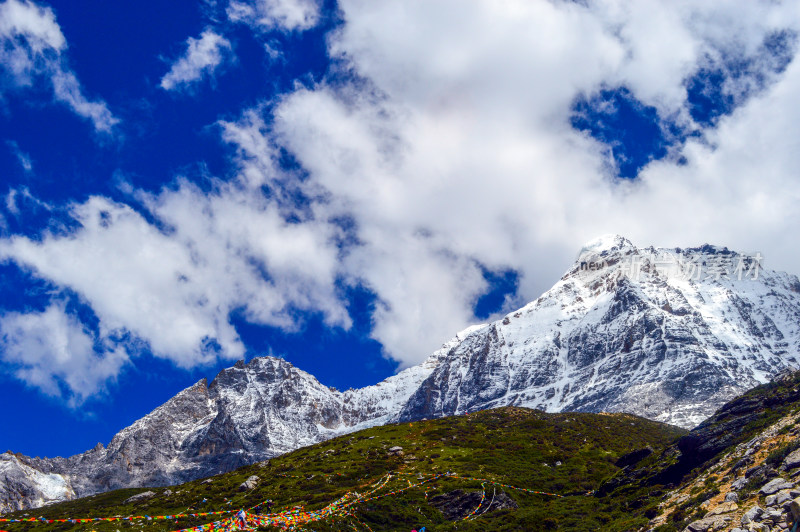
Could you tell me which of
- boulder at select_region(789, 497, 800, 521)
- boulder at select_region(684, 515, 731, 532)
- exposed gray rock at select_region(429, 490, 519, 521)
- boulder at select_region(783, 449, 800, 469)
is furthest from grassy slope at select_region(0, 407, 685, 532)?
boulder at select_region(789, 497, 800, 521)

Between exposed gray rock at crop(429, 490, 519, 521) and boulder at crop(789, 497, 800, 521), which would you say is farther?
exposed gray rock at crop(429, 490, 519, 521)

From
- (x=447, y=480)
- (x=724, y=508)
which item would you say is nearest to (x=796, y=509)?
(x=724, y=508)

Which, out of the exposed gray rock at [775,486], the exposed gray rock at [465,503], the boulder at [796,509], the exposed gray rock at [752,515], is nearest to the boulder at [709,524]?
the exposed gray rock at [752,515]

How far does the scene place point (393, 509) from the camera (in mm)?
106062

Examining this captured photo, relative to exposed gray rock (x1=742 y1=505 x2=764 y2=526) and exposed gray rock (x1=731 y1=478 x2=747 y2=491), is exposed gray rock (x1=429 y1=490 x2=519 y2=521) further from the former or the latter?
exposed gray rock (x1=742 y1=505 x2=764 y2=526)

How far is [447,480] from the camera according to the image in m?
124

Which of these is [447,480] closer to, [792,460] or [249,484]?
[249,484]

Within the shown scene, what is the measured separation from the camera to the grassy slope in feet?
311

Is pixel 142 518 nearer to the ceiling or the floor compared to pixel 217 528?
nearer to the ceiling

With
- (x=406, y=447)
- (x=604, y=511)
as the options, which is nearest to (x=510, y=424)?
(x=406, y=447)

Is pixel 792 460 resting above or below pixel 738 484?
above

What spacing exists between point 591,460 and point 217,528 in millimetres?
94251

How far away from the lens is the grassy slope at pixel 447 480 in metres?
94.8

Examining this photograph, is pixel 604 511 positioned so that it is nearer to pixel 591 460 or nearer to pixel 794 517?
pixel 794 517
